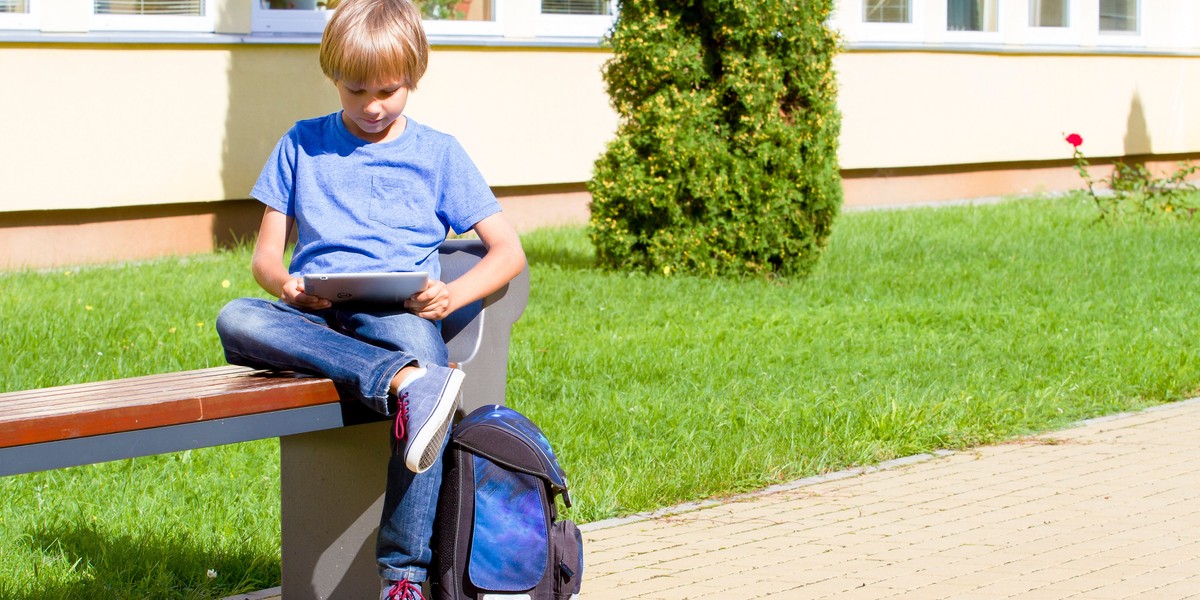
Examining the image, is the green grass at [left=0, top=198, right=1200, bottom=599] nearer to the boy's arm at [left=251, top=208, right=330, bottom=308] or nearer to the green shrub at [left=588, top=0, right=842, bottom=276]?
the green shrub at [left=588, top=0, right=842, bottom=276]

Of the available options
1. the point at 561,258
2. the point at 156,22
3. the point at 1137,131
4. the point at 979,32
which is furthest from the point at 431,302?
the point at 1137,131

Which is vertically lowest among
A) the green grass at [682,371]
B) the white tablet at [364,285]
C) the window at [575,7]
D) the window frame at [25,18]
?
the green grass at [682,371]

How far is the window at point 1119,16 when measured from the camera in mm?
17969

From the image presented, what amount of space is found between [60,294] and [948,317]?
16.0 feet

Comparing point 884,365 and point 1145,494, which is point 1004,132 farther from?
point 1145,494

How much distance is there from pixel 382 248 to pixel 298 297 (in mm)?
234

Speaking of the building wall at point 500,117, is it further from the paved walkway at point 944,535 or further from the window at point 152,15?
the paved walkway at point 944,535

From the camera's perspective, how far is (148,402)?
289cm

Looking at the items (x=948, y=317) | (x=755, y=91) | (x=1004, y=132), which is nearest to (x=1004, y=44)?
(x=1004, y=132)

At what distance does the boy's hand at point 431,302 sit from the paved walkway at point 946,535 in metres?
0.94

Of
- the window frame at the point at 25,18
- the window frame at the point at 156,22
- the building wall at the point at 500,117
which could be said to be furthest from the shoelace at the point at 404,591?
the window frame at the point at 156,22

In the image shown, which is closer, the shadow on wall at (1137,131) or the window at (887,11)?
the window at (887,11)

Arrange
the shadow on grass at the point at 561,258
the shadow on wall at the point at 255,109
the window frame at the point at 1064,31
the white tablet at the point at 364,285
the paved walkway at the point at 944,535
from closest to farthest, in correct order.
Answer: the white tablet at the point at 364,285
the paved walkway at the point at 944,535
the shadow on grass at the point at 561,258
the shadow on wall at the point at 255,109
the window frame at the point at 1064,31

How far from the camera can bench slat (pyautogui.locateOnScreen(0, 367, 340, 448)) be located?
8.95 ft
